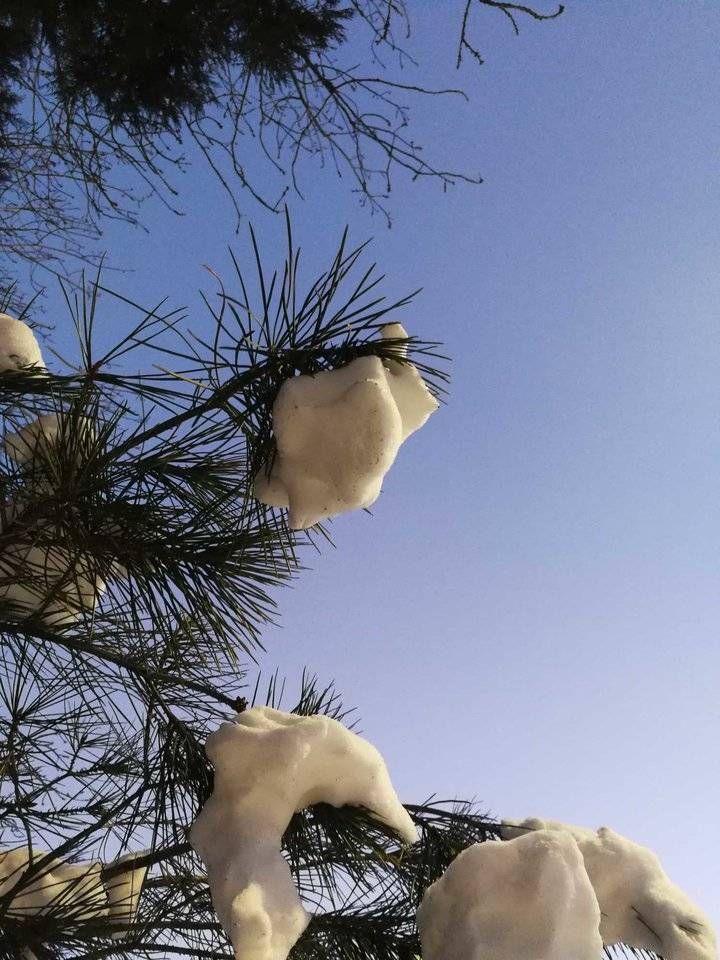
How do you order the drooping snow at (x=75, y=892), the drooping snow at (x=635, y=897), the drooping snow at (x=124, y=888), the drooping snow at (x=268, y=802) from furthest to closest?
the drooping snow at (x=124, y=888) → the drooping snow at (x=75, y=892) → the drooping snow at (x=635, y=897) → the drooping snow at (x=268, y=802)

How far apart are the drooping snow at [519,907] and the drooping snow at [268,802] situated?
0.33 ft

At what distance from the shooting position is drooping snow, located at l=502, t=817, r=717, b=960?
107 centimetres

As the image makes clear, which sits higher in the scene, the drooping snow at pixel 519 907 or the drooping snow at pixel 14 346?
the drooping snow at pixel 14 346

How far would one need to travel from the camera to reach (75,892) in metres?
1.25

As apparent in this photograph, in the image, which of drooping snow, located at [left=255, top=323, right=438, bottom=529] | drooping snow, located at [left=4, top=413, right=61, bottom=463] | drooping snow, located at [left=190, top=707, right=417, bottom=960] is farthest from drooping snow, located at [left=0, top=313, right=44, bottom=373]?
drooping snow, located at [left=190, top=707, right=417, bottom=960]

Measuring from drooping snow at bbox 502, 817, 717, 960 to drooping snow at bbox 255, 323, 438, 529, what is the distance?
1.66 ft

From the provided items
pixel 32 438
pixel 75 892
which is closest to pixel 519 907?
pixel 75 892

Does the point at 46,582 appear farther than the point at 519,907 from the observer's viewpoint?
Yes

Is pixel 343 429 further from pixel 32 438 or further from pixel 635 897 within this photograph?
pixel 635 897

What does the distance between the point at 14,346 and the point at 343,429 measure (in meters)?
0.44

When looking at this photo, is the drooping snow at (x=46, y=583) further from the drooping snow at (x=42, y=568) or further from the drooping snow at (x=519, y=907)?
the drooping snow at (x=519, y=907)

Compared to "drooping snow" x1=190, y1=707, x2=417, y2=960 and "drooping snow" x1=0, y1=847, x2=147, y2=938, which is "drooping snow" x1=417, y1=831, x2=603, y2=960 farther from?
"drooping snow" x1=0, y1=847, x2=147, y2=938

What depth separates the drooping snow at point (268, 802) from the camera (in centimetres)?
86

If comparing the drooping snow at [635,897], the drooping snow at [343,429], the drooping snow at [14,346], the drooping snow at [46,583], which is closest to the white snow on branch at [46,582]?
the drooping snow at [46,583]
